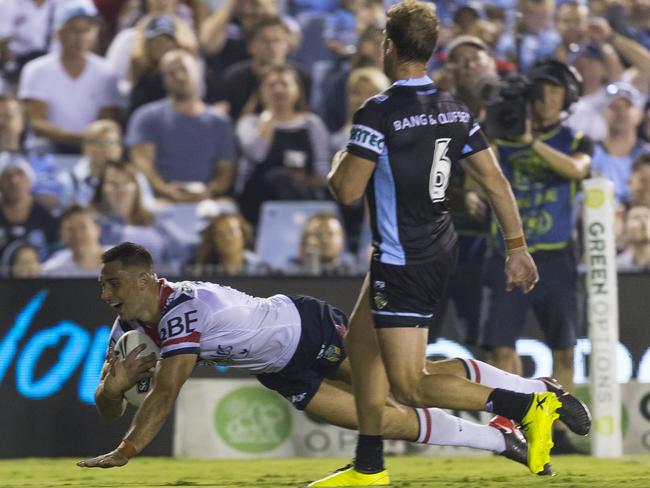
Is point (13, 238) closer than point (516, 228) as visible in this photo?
No

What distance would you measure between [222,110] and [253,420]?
12.2 ft

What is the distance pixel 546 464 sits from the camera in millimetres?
6172

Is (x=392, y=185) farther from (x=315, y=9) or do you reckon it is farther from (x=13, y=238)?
(x=315, y=9)

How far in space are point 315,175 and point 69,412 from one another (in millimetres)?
3382

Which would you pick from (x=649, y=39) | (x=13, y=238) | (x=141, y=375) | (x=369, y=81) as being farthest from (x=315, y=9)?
(x=141, y=375)

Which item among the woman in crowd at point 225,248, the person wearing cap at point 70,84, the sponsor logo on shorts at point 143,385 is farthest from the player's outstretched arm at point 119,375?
the person wearing cap at point 70,84

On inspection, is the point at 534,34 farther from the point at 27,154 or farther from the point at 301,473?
the point at 301,473

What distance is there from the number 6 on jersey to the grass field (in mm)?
1335

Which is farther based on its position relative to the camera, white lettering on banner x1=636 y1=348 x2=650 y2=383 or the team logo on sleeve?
white lettering on banner x1=636 y1=348 x2=650 y2=383

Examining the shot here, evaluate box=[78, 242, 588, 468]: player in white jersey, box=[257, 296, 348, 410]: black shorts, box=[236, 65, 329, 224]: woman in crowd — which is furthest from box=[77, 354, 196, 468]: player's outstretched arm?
box=[236, 65, 329, 224]: woman in crowd

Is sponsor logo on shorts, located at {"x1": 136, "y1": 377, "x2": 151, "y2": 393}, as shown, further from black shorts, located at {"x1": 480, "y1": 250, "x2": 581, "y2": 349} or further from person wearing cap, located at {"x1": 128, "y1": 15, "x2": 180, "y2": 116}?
person wearing cap, located at {"x1": 128, "y1": 15, "x2": 180, "y2": 116}

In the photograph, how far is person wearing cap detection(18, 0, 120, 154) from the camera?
11945mm

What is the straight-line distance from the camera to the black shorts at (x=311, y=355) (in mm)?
6570

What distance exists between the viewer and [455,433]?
638 cm
